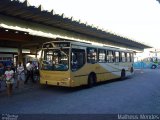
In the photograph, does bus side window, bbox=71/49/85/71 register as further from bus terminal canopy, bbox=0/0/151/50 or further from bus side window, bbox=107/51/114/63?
bus side window, bbox=107/51/114/63

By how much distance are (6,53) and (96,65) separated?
76.4 ft

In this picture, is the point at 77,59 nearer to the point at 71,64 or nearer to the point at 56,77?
the point at 71,64

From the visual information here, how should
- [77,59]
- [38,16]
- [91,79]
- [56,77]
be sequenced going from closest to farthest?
[56,77] < [77,59] < [38,16] < [91,79]

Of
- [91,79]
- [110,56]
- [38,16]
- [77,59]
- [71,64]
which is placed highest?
[38,16]

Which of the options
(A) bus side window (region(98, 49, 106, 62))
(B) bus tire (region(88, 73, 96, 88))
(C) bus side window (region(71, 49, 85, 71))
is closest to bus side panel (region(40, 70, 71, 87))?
(C) bus side window (region(71, 49, 85, 71))

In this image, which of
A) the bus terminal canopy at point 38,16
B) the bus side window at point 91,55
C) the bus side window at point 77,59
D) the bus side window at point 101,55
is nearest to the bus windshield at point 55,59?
the bus side window at point 77,59

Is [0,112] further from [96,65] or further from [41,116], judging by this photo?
[96,65]

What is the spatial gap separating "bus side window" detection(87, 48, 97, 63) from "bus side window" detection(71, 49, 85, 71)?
692mm

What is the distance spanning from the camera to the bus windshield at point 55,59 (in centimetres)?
1337

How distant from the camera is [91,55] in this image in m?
15.7

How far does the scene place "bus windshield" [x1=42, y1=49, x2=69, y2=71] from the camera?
13.4 meters

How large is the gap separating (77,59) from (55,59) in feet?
4.43

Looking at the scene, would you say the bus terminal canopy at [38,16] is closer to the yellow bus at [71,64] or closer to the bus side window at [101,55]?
the yellow bus at [71,64]

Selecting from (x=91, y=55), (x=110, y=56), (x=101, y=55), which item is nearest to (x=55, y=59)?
(x=91, y=55)
